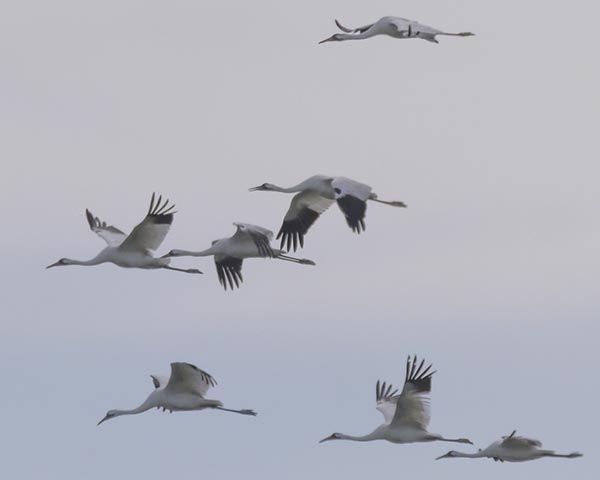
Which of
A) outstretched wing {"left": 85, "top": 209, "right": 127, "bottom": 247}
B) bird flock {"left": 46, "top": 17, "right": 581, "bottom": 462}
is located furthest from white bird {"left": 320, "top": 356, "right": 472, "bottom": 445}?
outstretched wing {"left": 85, "top": 209, "right": 127, "bottom": 247}

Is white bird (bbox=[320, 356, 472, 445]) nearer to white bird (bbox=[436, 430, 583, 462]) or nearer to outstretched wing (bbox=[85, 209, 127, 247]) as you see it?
white bird (bbox=[436, 430, 583, 462])

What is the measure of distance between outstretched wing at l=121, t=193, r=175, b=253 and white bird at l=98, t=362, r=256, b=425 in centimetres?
198

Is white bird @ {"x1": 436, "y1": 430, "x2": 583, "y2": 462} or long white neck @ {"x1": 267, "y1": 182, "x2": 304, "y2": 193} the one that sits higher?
long white neck @ {"x1": 267, "y1": 182, "x2": 304, "y2": 193}

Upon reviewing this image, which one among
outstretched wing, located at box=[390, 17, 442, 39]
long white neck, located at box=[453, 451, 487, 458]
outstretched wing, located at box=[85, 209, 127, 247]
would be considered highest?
outstretched wing, located at box=[390, 17, 442, 39]

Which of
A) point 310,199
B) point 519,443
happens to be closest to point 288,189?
point 310,199

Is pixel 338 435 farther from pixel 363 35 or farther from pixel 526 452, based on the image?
pixel 363 35

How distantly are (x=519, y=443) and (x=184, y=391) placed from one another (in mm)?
4498

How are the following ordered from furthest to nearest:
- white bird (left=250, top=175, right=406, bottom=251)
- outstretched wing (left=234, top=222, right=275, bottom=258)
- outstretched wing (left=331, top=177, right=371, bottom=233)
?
outstretched wing (left=234, top=222, right=275, bottom=258), white bird (left=250, top=175, right=406, bottom=251), outstretched wing (left=331, top=177, right=371, bottom=233)

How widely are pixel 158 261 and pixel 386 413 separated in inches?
151

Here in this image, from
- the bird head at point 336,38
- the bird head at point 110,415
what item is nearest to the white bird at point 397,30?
the bird head at point 336,38

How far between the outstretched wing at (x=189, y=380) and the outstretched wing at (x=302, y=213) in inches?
97.9

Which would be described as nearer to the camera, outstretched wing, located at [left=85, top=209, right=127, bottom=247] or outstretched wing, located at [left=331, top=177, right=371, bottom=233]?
outstretched wing, located at [left=331, top=177, right=371, bottom=233]

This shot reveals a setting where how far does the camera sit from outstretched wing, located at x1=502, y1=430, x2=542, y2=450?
26719 mm

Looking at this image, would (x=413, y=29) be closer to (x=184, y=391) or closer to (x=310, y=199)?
(x=310, y=199)
